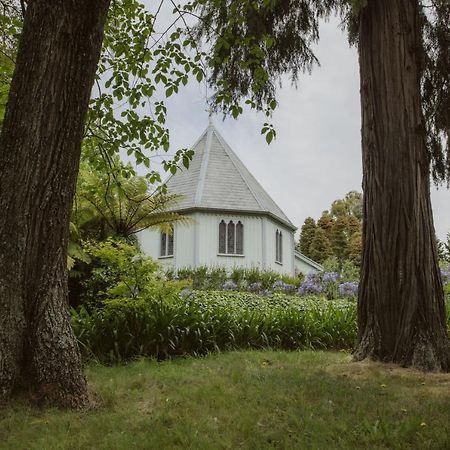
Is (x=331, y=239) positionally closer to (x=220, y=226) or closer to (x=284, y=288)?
(x=220, y=226)

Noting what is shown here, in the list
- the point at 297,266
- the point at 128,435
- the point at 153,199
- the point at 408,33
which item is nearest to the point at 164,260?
the point at 297,266

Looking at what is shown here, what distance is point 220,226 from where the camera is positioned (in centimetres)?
2273

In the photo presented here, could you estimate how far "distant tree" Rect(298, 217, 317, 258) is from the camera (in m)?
39.1

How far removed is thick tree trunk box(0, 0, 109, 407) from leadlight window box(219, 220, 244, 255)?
19.0 meters

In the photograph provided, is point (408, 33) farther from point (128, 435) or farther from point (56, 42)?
point (128, 435)

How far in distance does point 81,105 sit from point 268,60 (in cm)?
377

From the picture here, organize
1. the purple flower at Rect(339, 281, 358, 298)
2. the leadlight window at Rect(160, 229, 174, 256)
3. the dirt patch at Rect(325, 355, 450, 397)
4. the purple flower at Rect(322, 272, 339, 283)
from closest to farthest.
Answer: the dirt patch at Rect(325, 355, 450, 397) < the purple flower at Rect(339, 281, 358, 298) < the purple flower at Rect(322, 272, 339, 283) < the leadlight window at Rect(160, 229, 174, 256)

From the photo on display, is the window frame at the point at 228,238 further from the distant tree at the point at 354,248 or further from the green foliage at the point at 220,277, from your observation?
the distant tree at the point at 354,248

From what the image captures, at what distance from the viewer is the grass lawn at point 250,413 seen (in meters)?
3.07

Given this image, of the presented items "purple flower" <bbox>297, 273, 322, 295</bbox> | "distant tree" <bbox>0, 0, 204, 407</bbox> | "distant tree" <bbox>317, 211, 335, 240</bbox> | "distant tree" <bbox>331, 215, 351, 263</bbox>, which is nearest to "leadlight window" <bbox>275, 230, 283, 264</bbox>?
"purple flower" <bbox>297, 273, 322, 295</bbox>

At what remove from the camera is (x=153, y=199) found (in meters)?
10.4

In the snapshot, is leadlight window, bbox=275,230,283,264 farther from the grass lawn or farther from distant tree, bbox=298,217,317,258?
the grass lawn

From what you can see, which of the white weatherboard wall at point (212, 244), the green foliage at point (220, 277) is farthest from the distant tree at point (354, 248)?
the green foliage at point (220, 277)

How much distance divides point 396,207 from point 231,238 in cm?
1772
